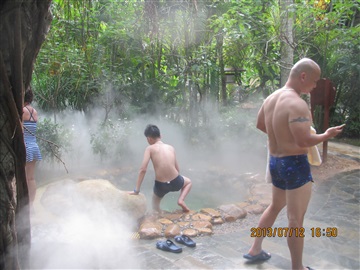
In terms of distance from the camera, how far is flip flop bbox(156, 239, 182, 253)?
3.51 metres

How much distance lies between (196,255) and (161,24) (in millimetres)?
5671

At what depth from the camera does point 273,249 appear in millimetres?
3574

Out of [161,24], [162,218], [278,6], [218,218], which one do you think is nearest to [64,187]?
[162,218]

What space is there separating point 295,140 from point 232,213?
2.10m

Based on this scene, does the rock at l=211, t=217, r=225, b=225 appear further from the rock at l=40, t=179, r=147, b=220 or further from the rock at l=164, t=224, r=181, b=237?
the rock at l=40, t=179, r=147, b=220

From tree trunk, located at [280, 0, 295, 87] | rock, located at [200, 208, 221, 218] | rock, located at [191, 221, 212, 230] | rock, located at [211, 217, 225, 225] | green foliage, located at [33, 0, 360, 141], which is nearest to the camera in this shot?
rock, located at [191, 221, 212, 230]

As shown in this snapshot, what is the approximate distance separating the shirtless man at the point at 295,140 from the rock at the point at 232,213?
Result: 1610 mm

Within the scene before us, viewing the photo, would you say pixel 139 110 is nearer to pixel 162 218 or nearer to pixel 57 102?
pixel 57 102

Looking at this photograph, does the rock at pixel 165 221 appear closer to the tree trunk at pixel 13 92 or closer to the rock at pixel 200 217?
the rock at pixel 200 217

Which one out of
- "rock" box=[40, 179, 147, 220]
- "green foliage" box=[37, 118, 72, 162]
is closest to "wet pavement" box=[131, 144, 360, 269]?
"rock" box=[40, 179, 147, 220]

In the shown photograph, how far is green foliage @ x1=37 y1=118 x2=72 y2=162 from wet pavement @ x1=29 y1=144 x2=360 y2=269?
284cm

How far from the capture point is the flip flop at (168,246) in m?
3.51

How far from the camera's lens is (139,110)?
323 inches

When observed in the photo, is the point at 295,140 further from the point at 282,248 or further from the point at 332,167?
the point at 332,167
